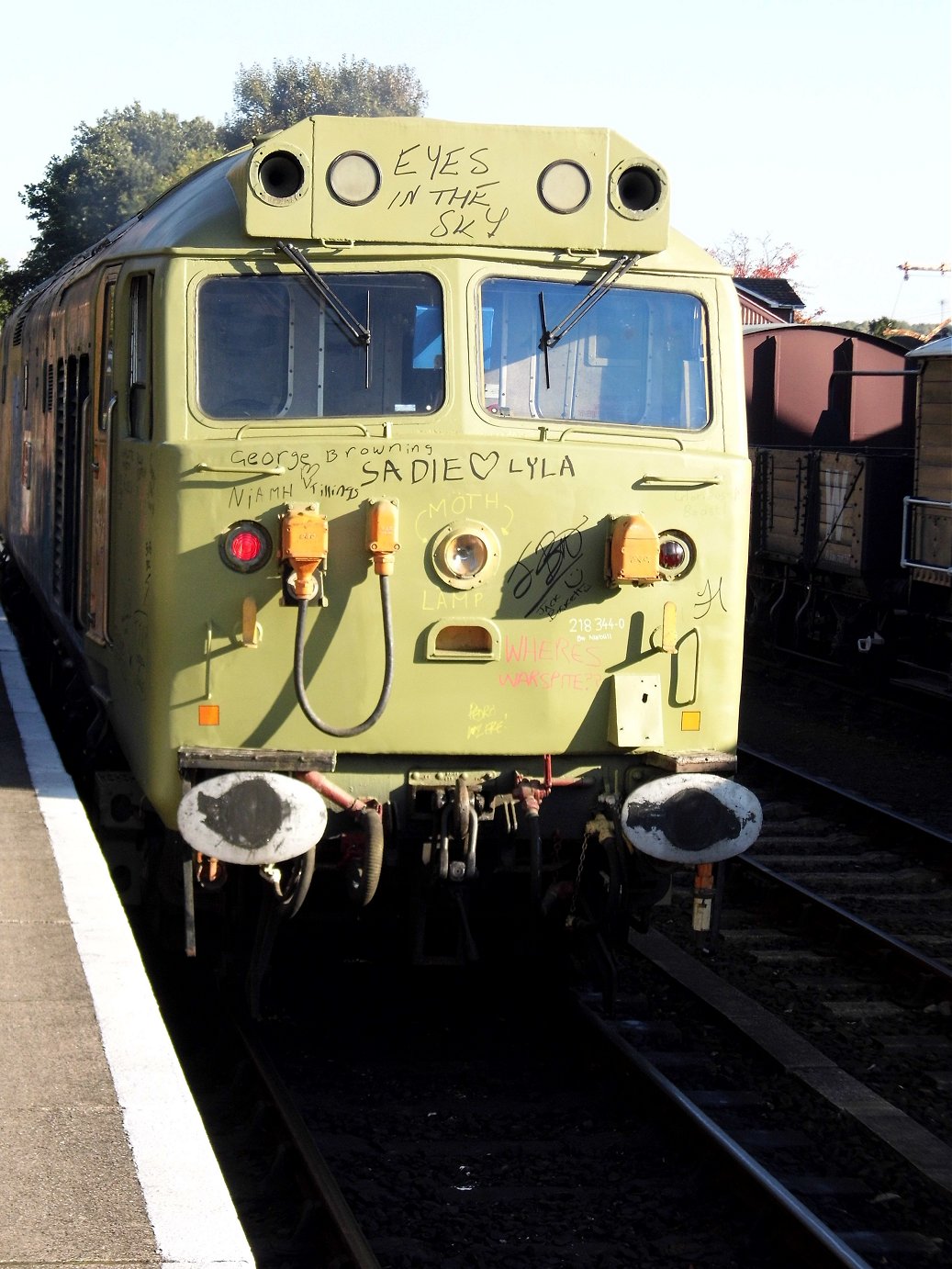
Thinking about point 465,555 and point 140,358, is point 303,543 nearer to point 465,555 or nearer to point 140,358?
point 465,555

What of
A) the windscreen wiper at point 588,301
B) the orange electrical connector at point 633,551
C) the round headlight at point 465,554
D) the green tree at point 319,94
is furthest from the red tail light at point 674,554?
the green tree at point 319,94

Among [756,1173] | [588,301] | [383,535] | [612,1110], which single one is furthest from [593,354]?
[756,1173]

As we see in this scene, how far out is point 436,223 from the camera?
598 cm

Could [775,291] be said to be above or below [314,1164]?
above

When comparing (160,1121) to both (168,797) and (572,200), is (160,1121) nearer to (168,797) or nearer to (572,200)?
(168,797)

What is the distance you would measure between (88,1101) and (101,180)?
59.6m

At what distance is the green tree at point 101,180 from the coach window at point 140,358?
4828 centimetres

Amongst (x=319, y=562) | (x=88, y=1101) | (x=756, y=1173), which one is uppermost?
(x=319, y=562)

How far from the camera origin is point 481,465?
5844 mm

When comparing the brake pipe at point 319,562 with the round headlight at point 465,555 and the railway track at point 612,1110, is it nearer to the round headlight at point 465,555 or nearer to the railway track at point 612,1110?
the round headlight at point 465,555

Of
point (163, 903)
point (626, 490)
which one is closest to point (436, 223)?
point (626, 490)

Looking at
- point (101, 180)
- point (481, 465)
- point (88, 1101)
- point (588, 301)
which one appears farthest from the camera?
point (101, 180)

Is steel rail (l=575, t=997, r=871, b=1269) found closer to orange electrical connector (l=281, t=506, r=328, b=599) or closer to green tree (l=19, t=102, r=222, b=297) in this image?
orange electrical connector (l=281, t=506, r=328, b=599)

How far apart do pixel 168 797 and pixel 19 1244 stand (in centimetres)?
253
